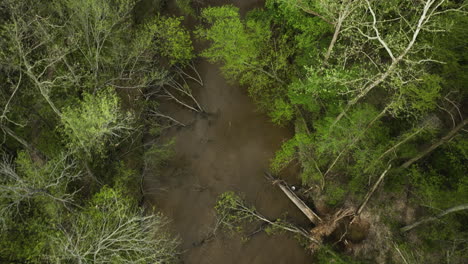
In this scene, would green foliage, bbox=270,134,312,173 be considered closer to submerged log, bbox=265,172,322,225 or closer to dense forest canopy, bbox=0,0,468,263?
dense forest canopy, bbox=0,0,468,263

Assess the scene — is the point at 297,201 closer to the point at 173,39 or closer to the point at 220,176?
the point at 220,176

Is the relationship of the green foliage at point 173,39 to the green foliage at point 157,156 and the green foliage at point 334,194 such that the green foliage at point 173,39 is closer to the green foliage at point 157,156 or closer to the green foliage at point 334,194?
the green foliage at point 157,156

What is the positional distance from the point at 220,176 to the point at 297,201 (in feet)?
16.5

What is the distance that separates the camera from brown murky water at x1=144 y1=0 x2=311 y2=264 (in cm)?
1777

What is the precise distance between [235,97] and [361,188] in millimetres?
10164

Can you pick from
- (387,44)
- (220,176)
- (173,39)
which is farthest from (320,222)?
(173,39)

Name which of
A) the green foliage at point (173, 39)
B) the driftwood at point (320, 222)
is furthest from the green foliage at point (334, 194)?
the green foliage at point (173, 39)

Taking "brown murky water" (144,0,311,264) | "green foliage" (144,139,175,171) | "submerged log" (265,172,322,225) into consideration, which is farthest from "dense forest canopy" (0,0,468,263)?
"brown murky water" (144,0,311,264)

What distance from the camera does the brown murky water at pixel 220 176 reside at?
1777cm

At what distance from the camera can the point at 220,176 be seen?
64.4 feet

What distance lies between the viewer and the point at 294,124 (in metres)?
19.6

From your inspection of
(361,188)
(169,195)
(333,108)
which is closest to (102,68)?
(169,195)

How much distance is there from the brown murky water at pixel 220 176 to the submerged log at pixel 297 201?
1.83 feet

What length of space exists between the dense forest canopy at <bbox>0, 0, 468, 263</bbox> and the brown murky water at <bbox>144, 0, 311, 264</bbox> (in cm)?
→ 84
